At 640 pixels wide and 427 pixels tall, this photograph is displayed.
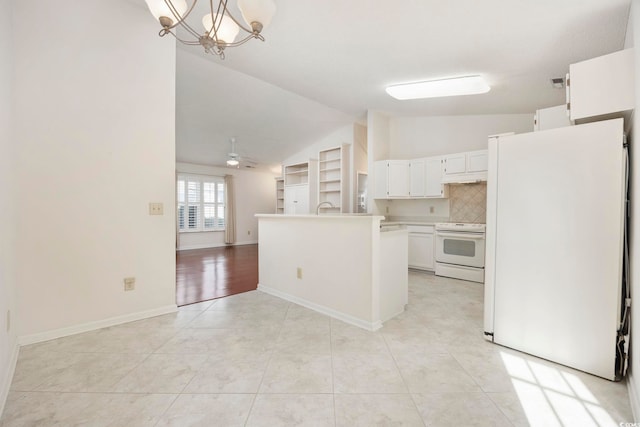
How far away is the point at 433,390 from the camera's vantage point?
1.57 m

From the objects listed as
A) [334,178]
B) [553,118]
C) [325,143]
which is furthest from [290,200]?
[553,118]

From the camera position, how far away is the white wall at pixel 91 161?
84.9 inches

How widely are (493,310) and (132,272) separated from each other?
3239 millimetres

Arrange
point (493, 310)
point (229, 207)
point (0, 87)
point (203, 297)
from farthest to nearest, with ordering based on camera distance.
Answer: point (229, 207)
point (203, 297)
point (493, 310)
point (0, 87)

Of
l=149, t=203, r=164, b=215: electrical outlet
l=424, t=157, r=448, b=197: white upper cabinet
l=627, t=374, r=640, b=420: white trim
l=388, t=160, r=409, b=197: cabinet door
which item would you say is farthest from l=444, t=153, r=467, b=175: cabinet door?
l=149, t=203, r=164, b=215: electrical outlet

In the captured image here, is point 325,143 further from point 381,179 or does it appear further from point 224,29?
point 224,29

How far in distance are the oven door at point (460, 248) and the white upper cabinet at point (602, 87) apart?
8.22 feet

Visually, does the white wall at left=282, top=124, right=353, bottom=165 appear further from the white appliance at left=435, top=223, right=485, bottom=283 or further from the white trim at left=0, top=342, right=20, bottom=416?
the white trim at left=0, top=342, right=20, bottom=416

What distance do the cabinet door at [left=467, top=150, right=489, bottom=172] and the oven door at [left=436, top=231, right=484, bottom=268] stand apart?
102 centimetres

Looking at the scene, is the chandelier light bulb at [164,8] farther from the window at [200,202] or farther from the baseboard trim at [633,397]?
the window at [200,202]

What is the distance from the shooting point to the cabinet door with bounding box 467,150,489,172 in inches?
161

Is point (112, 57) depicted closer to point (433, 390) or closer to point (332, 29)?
point (332, 29)

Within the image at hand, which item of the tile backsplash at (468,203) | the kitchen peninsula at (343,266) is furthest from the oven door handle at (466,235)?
the kitchen peninsula at (343,266)

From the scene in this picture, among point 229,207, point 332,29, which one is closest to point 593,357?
point 332,29
